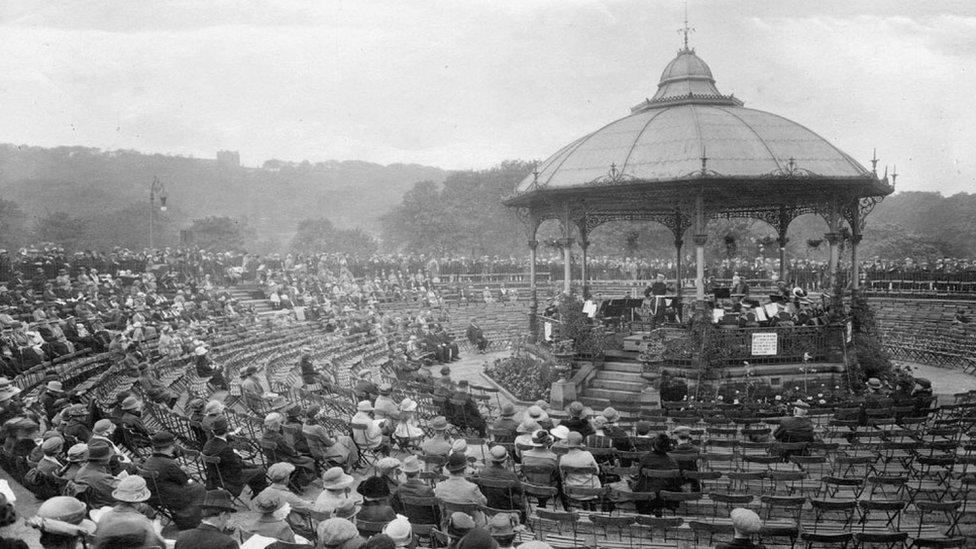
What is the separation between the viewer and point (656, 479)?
31.0 feet

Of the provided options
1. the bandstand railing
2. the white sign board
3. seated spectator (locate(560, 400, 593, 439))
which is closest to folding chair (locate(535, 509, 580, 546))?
seated spectator (locate(560, 400, 593, 439))

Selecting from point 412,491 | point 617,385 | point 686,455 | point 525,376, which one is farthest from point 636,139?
point 412,491

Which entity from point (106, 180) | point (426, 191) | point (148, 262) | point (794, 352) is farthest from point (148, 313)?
point (106, 180)

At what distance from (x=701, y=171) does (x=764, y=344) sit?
208 inches

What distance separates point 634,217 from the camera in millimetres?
28641

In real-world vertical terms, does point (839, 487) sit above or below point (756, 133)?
below

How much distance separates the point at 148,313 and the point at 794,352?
21234 millimetres

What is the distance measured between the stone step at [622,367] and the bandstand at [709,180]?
3.2 inches

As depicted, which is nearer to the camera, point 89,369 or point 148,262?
point 89,369

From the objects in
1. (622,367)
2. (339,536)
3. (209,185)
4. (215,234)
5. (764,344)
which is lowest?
(622,367)

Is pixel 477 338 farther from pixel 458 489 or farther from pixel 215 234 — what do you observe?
pixel 215 234

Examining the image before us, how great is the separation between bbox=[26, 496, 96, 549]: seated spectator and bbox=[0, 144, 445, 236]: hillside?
289ft

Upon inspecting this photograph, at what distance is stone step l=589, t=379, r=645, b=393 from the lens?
64.3ft

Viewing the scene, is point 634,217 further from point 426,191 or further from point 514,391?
point 426,191
